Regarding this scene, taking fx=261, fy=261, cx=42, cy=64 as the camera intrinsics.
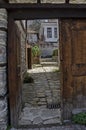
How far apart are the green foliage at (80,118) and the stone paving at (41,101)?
0.52 meters

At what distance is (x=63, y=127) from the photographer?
5.79 meters

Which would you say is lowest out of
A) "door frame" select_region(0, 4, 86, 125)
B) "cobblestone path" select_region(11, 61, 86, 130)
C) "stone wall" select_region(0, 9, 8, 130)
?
"cobblestone path" select_region(11, 61, 86, 130)

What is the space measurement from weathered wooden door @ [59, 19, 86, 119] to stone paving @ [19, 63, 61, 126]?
0.83 meters

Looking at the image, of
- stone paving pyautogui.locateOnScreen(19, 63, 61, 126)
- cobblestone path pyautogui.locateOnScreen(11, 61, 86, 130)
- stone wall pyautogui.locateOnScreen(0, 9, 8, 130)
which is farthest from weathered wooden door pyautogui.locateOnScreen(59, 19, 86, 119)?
stone wall pyautogui.locateOnScreen(0, 9, 8, 130)

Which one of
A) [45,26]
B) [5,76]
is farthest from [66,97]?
[45,26]

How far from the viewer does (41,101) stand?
870 cm

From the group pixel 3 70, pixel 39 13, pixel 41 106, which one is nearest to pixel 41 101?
pixel 41 106

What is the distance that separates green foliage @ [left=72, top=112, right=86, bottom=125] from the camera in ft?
18.9

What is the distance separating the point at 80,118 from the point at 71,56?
55.3 inches

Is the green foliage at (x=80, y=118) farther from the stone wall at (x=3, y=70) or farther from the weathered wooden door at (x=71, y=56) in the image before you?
the stone wall at (x=3, y=70)

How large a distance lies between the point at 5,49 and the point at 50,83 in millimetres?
5719

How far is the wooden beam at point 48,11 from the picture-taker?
568cm

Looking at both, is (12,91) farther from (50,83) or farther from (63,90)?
(50,83)

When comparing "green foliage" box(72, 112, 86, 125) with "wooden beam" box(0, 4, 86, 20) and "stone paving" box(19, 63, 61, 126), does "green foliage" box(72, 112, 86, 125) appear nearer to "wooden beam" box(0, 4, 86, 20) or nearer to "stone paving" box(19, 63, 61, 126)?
"stone paving" box(19, 63, 61, 126)
